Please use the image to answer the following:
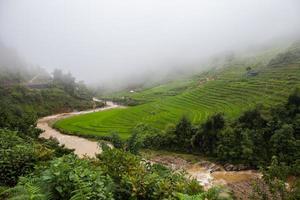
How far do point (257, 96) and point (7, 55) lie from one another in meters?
101

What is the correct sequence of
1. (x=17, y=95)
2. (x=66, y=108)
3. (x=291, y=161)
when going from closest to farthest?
(x=291, y=161), (x=17, y=95), (x=66, y=108)

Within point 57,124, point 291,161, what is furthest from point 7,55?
point 291,161

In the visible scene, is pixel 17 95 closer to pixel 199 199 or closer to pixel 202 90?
pixel 202 90

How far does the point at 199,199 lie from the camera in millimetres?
7121

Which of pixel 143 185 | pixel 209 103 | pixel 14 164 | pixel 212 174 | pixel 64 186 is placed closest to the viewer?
pixel 64 186

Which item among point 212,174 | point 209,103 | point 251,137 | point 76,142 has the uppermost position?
point 209,103

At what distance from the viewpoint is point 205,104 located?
179 feet

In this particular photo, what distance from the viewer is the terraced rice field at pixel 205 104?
48.4 meters

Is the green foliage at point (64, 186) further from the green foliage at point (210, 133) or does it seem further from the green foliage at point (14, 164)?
the green foliage at point (210, 133)

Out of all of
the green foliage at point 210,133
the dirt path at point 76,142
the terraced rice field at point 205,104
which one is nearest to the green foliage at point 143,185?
the green foliage at point 210,133

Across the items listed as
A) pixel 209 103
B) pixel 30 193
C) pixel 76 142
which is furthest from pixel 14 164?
pixel 209 103

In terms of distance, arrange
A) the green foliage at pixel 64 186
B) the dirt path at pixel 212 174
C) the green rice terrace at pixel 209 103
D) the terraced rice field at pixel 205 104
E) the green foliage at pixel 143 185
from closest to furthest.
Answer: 1. the green foliage at pixel 64 186
2. the green foliage at pixel 143 185
3. the dirt path at pixel 212 174
4. the terraced rice field at pixel 205 104
5. the green rice terrace at pixel 209 103

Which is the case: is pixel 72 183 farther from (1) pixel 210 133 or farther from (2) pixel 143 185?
(1) pixel 210 133

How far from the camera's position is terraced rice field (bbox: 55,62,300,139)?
159ft
